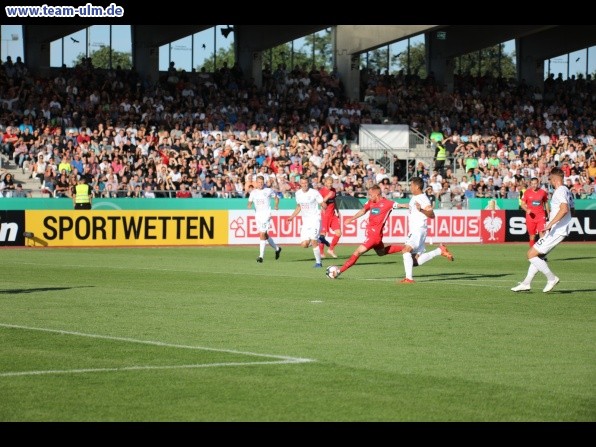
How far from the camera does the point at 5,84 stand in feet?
149

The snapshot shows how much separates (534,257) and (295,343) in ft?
23.3

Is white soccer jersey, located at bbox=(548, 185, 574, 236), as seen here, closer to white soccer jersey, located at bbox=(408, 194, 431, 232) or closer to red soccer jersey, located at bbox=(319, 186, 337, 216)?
white soccer jersey, located at bbox=(408, 194, 431, 232)

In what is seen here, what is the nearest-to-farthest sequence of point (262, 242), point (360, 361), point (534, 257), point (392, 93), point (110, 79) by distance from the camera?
1. point (360, 361)
2. point (534, 257)
3. point (262, 242)
4. point (110, 79)
5. point (392, 93)

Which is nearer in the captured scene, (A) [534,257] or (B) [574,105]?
(A) [534,257]

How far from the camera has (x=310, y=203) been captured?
2862 cm

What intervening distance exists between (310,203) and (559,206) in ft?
35.9

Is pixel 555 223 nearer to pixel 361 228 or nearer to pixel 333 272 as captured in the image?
pixel 333 272

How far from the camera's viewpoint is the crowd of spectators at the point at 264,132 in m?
41.5

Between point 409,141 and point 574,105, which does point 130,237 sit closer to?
point 409,141

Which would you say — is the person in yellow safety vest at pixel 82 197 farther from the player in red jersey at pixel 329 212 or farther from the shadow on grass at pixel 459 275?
the shadow on grass at pixel 459 275

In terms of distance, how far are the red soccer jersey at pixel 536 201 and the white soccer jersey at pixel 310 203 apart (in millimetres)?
5227

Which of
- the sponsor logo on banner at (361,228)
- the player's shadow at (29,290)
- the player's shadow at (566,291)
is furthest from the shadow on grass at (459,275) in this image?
the sponsor logo on banner at (361,228)

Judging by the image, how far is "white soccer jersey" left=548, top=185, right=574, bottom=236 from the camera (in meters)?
18.3

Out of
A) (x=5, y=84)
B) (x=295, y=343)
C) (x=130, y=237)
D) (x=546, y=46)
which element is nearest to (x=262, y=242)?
(x=130, y=237)
